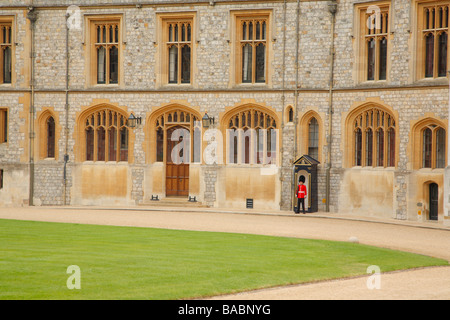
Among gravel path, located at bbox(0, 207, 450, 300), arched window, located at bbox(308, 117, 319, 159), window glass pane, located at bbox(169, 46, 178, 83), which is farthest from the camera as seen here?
window glass pane, located at bbox(169, 46, 178, 83)

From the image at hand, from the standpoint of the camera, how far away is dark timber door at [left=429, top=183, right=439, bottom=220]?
2496 centimetres

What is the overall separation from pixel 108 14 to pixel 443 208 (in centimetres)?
1413

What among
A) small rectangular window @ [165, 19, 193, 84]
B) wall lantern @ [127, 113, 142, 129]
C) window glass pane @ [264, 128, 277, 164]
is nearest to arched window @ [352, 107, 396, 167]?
window glass pane @ [264, 128, 277, 164]

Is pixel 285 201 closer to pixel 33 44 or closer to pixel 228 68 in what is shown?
pixel 228 68

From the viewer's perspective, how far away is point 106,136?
30.1 meters

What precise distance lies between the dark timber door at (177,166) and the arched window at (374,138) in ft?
21.2

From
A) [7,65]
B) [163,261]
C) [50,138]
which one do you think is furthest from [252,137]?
[163,261]

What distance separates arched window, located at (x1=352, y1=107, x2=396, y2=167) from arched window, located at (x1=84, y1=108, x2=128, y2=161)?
8791 millimetres

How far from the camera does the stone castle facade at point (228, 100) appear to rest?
25.5 meters

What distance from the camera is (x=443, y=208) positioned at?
23.9 m

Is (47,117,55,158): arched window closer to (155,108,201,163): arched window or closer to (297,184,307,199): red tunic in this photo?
(155,108,201,163): arched window

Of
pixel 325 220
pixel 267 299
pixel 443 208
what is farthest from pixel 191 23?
pixel 267 299

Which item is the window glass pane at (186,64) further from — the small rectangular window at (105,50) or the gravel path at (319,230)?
the gravel path at (319,230)

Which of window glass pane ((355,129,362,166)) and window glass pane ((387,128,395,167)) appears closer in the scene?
window glass pane ((387,128,395,167))
